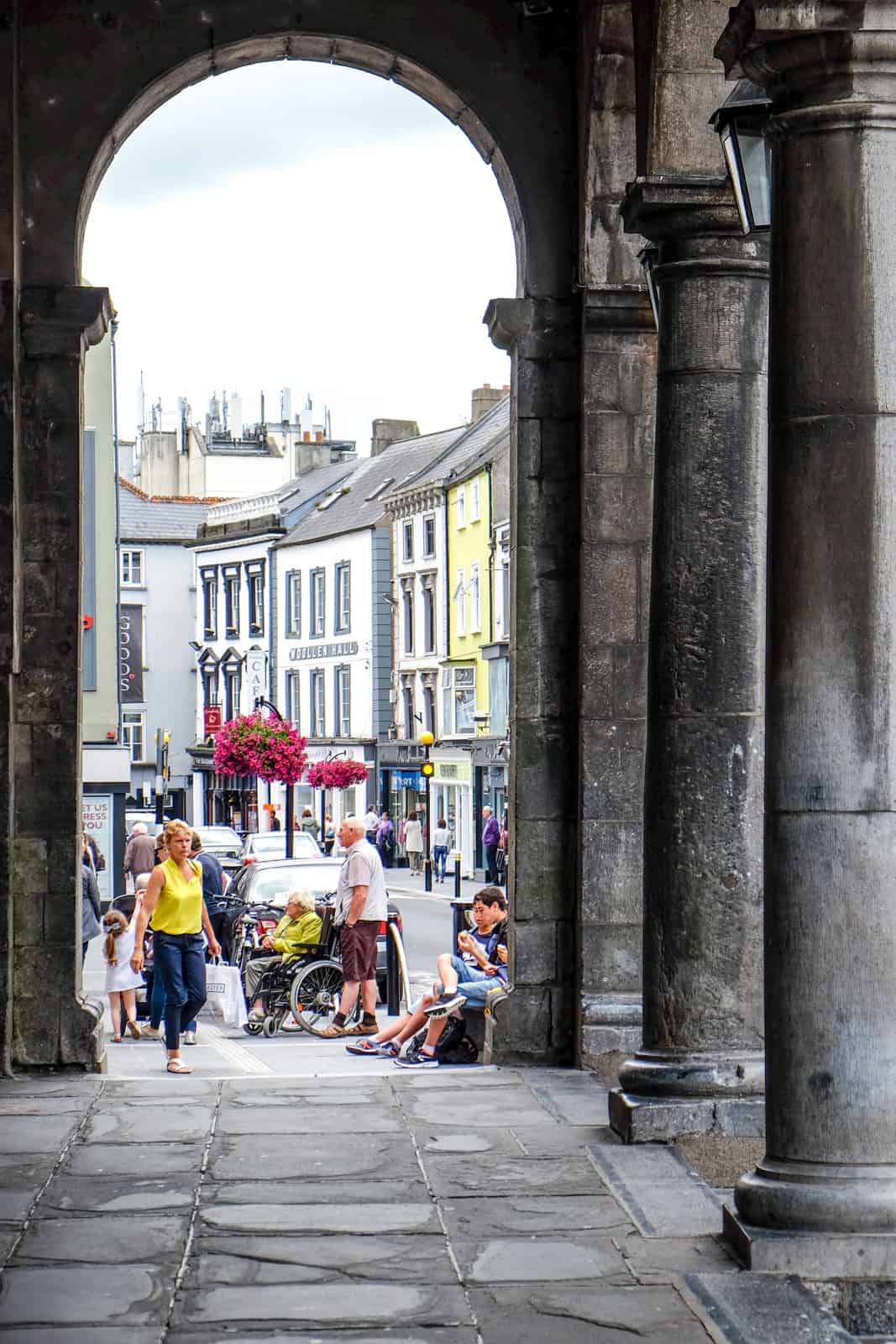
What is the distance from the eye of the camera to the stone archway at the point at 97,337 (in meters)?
9.91

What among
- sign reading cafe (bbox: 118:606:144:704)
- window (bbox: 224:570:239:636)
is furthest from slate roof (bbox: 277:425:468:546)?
sign reading cafe (bbox: 118:606:144:704)

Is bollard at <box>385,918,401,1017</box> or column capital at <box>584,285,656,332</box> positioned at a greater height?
column capital at <box>584,285,656,332</box>

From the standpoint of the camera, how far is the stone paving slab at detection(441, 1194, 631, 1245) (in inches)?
246

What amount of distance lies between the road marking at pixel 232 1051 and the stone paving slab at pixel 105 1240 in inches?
202

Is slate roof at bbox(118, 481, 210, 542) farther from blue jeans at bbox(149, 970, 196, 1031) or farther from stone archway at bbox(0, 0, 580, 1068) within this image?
stone archway at bbox(0, 0, 580, 1068)

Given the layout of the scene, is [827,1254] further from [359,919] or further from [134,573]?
[134,573]

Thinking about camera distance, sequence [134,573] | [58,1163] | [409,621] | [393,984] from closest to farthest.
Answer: [58,1163] < [393,984] < [409,621] < [134,573]

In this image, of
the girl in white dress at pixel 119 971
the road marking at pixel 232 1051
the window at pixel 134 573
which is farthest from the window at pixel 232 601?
the girl in white dress at pixel 119 971

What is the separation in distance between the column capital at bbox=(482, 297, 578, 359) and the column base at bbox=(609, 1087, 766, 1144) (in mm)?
4167

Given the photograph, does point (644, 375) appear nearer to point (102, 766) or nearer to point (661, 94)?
point (661, 94)

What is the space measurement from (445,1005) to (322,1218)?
479 centimetres

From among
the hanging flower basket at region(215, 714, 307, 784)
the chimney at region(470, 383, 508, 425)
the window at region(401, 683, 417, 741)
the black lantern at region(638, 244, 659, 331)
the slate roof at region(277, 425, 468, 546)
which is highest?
the chimney at region(470, 383, 508, 425)

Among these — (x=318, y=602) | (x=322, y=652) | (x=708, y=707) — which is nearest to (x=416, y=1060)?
(x=708, y=707)

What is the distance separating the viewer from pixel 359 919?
43.2 ft
